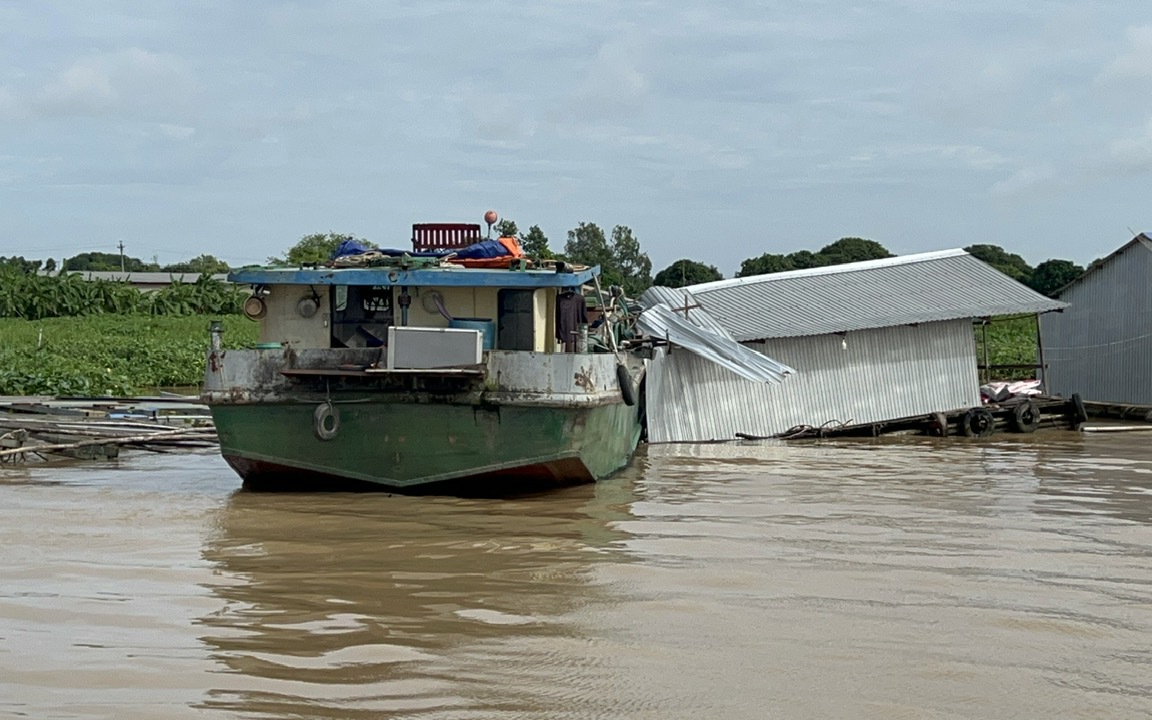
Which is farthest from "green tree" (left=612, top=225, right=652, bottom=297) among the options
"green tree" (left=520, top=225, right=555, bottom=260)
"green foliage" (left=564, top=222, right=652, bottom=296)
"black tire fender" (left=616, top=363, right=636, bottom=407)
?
"black tire fender" (left=616, top=363, right=636, bottom=407)

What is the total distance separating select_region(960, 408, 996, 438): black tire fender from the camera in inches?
810

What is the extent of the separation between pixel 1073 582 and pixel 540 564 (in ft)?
10.9

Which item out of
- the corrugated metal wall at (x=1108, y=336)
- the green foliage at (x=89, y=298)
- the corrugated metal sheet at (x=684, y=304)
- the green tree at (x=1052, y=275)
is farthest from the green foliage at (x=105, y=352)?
the green tree at (x=1052, y=275)

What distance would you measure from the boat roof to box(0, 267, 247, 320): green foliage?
3622 cm

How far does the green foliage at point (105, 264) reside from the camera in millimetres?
88562

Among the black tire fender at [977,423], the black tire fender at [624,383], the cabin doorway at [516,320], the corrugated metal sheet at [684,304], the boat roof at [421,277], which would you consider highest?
the corrugated metal sheet at [684,304]

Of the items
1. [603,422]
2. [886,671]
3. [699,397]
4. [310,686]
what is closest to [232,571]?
[310,686]

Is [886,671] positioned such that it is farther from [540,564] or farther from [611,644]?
[540,564]

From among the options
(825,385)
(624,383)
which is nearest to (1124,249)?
(825,385)

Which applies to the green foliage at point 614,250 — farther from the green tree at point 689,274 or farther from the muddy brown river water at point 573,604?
the muddy brown river water at point 573,604

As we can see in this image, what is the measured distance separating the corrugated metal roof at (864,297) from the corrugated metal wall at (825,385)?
295mm

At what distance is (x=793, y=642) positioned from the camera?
6.40 metres

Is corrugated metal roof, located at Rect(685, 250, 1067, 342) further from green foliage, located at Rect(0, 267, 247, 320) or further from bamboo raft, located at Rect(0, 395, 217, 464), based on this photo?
green foliage, located at Rect(0, 267, 247, 320)

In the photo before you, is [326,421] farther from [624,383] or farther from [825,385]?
[825,385]
